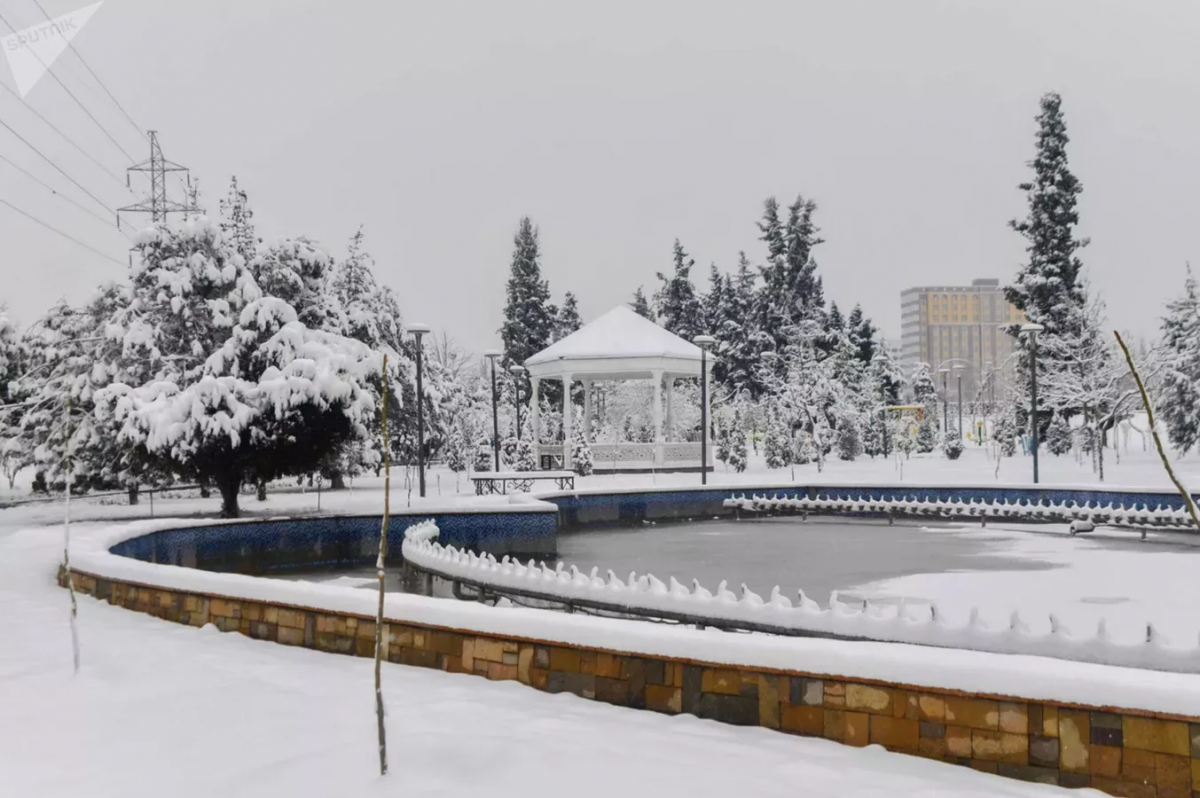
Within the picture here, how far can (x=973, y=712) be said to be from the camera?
4.41 meters

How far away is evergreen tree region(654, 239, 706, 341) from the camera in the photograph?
56.0 m

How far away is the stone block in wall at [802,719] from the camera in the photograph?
15.8 ft

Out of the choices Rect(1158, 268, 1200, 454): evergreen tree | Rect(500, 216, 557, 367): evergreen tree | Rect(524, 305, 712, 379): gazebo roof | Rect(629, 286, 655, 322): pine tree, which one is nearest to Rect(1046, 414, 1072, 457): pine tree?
Rect(1158, 268, 1200, 454): evergreen tree

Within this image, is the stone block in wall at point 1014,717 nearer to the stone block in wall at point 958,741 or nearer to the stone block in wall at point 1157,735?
the stone block in wall at point 958,741

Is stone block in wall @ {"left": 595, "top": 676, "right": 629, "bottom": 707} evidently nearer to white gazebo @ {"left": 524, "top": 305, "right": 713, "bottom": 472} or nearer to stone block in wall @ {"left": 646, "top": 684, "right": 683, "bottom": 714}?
stone block in wall @ {"left": 646, "top": 684, "right": 683, "bottom": 714}

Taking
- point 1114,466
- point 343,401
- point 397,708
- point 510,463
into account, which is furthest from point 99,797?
point 1114,466

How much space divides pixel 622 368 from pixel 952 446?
18669 mm

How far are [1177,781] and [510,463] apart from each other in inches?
1231

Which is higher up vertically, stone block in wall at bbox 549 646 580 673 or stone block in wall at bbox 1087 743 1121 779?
stone block in wall at bbox 549 646 580 673

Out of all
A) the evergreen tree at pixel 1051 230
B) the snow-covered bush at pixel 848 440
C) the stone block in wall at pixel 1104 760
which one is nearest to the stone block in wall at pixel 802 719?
the stone block in wall at pixel 1104 760

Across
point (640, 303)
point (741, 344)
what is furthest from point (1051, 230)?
point (640, 303)

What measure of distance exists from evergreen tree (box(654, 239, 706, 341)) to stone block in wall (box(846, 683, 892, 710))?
168 ft

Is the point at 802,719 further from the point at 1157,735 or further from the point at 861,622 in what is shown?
the point at 861,622

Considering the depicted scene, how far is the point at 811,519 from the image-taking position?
74.9ft
